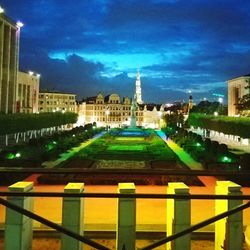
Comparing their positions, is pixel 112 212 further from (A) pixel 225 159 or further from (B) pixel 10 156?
(A) pixel 225 159

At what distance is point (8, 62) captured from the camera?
68375 millimetres

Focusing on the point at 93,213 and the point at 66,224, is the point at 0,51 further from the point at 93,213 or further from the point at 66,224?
the point at 66,224

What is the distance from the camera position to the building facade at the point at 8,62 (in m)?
66.3

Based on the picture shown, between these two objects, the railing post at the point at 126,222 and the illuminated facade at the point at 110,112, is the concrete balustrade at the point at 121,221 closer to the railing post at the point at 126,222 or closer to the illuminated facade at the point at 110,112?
the railing post at the point at 126,222

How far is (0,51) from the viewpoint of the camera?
209 ft

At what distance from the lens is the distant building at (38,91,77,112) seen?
127m

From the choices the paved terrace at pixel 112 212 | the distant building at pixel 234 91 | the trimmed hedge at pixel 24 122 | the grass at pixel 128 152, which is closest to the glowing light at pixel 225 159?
the grass at pixel 128 152

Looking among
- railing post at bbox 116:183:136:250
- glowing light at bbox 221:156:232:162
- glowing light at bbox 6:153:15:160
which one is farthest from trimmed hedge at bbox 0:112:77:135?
railing post at bbox 116:183:136:250

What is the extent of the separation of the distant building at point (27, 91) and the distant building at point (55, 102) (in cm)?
3344

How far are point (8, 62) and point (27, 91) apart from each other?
66.0ft

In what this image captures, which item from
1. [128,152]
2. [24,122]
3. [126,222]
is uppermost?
[24,122]

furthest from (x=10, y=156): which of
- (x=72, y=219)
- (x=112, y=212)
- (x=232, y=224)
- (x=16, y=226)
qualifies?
(x=232, y=224)

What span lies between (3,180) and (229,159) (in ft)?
40.0

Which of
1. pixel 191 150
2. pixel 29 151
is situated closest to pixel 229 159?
pixel 191 150
